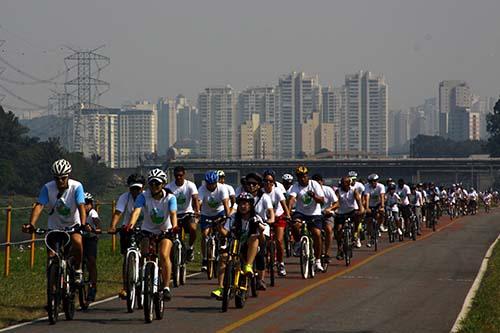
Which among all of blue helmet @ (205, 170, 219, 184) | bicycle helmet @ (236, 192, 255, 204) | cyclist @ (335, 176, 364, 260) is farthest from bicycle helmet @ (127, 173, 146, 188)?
cyclist @ (335, 176, 364, 260)

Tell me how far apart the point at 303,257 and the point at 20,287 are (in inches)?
196

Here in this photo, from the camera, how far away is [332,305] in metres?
18.1

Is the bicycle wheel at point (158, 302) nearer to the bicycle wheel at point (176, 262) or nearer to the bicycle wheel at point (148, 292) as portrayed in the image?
the bicycle wheel at point (148, 292)

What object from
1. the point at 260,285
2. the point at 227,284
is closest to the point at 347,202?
the point at 260,285

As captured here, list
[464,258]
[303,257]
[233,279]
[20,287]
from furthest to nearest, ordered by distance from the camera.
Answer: [464,258] → [303,257] → [20,287] → [233,279]

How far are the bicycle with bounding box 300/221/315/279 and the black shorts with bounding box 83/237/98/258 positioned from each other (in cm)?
578

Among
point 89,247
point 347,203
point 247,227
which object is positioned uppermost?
point 347,203

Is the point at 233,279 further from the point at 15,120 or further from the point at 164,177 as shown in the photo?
the point at 15,120

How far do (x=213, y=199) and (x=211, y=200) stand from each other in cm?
5

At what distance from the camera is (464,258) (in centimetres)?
2984

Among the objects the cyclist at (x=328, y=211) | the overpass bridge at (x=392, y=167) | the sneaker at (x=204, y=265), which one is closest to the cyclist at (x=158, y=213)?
the sneaker at (x=204, y=265)

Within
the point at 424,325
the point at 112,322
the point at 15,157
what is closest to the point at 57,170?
the point at 112,322

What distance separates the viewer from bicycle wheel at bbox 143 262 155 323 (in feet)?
51.5

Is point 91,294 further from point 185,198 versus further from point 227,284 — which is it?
point 185,198
